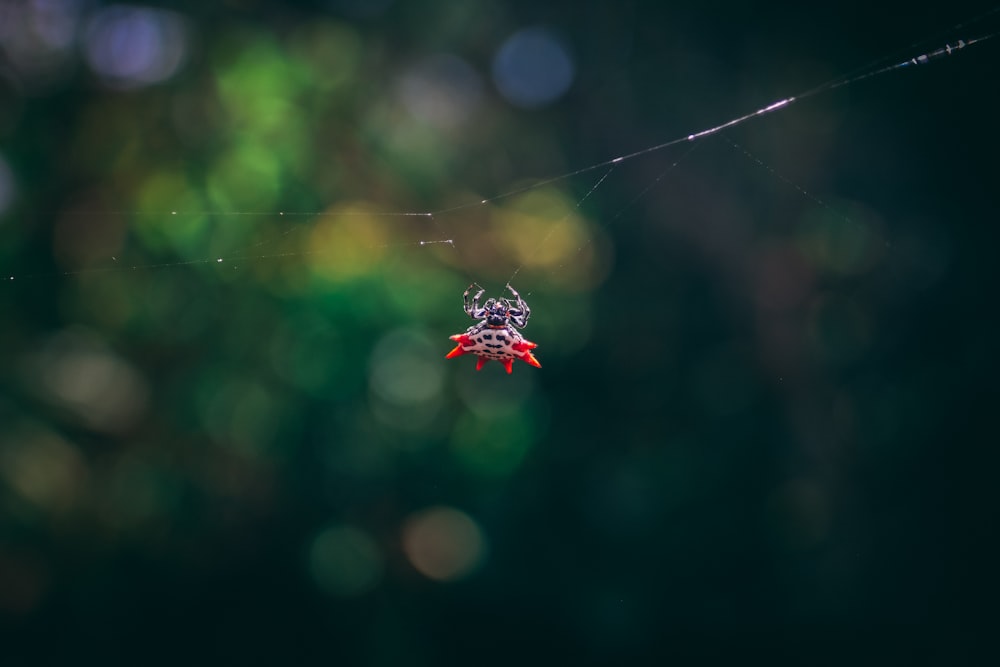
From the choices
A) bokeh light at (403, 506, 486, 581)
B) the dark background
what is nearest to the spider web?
the dark background

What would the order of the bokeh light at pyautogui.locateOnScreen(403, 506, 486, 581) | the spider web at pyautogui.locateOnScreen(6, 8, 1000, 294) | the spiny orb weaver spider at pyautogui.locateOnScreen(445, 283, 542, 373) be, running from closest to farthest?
1. the spiny orb weaver spider at pyautogui.locateOnScreen(445, 283, 542, 373)
2. the spider web at pyautogui.locateOnScreen(6, 8, 1000, 294)
3. the bokeh light at pyautogui.locateOnScreen(403, 506, 486, 581)

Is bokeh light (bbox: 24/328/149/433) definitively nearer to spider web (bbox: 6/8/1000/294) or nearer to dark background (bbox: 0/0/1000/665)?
dark background (bbox: 0/0/1000/665)

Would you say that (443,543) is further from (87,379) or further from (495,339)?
(495,339)

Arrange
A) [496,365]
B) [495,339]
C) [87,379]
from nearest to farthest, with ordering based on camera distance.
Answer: [495,339] < [87,379] < [496,365]

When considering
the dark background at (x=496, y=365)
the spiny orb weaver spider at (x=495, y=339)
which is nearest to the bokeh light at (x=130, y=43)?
the dark background at (x=496, y=365)

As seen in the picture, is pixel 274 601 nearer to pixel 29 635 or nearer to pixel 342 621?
pixel 342 621

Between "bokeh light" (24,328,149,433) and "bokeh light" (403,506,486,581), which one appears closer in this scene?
"bokeh light" (24,328,149,433)

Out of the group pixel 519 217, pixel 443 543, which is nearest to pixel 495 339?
pixel 519 217

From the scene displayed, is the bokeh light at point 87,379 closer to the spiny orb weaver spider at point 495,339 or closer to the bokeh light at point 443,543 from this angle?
the bokeh light at point 443,543
